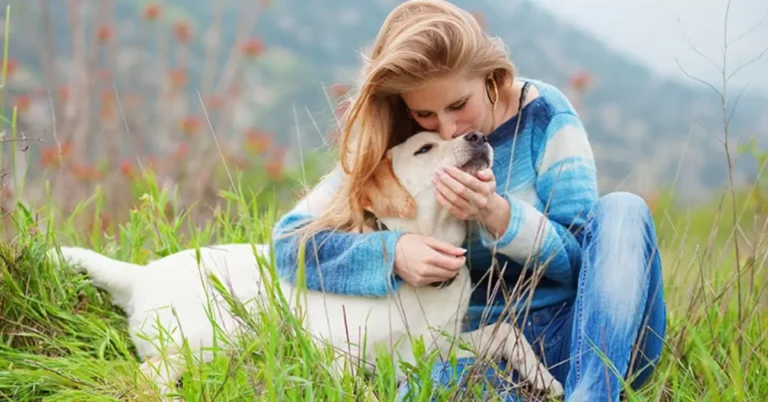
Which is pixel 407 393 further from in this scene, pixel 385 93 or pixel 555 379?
pixel 385 93

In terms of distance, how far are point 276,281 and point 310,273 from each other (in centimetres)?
60

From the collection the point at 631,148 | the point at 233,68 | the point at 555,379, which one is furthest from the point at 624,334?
the point at 631,148

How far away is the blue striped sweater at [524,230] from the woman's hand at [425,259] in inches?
1.4

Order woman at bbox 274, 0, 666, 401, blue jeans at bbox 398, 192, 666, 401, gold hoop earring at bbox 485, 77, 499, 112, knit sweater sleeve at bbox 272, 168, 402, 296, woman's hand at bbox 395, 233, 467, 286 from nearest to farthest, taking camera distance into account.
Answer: blue jeans at bbox 398, 192, 666, 401, woman at bbox 274, 0, 666, 401, woman's hand at bbox 395, 233, 467, 286, knit sweater sleeve at bbox 272, 168, 402, 296, gold hoop earring at bbox 485, 77, 499, 112

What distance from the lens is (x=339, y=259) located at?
2.51 metres

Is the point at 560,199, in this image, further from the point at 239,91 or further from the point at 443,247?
the point at 239,91

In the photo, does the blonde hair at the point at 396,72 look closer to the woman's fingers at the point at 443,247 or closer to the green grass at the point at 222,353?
the woman's fingers at the point at 443,247

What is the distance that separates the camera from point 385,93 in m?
2.55

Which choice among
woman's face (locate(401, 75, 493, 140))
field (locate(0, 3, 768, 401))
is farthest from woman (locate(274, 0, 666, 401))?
field (locate(0, 3, 768, 401))

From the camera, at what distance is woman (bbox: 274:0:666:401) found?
2.23 m

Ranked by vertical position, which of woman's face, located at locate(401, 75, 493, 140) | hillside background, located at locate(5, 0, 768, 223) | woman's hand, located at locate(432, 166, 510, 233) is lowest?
hillside background, located at locate(5, 0, 768, 223)

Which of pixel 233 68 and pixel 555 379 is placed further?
pixel 233 68

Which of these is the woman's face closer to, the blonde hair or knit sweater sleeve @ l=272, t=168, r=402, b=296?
the blonde hair

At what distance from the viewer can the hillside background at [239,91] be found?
322cm
